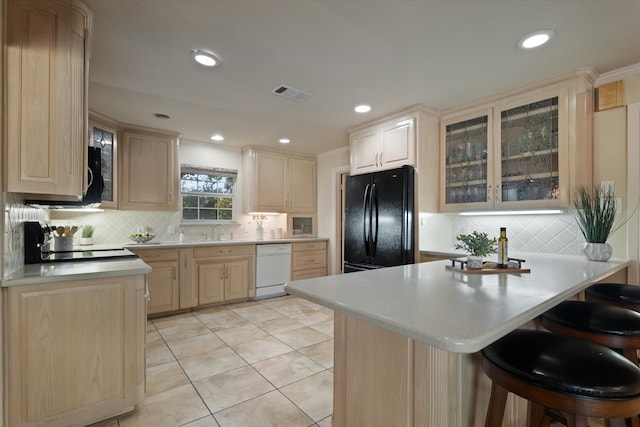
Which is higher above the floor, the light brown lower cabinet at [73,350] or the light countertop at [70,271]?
the light countertop at [70,271]

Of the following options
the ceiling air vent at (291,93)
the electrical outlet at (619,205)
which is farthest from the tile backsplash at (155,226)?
the electrical outlet at (619,205)

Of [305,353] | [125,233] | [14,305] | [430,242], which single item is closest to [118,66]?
[14,305]

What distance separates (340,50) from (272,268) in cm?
329

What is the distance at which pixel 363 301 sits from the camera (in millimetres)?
991

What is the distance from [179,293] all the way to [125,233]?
3.64 feet

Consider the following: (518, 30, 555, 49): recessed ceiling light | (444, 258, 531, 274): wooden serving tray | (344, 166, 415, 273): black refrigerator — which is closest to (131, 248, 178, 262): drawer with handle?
(344, 166, 415, 273): black refrigerator

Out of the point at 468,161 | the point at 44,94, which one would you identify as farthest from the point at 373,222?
the point at 44,94

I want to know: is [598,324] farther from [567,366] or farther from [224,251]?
[224,251]

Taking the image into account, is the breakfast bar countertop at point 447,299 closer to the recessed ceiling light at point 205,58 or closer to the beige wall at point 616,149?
the beige wall at point 616,149

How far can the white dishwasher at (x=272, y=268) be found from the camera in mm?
4406

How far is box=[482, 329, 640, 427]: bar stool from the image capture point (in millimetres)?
805

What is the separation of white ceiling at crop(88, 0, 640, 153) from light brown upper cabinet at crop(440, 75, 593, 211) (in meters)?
0.17

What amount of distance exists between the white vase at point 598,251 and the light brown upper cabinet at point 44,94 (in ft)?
11.2

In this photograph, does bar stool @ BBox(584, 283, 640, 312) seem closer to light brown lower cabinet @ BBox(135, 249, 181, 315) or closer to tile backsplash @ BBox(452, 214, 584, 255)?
tile backsplash @ BBox(452, 214, 584, 255)
